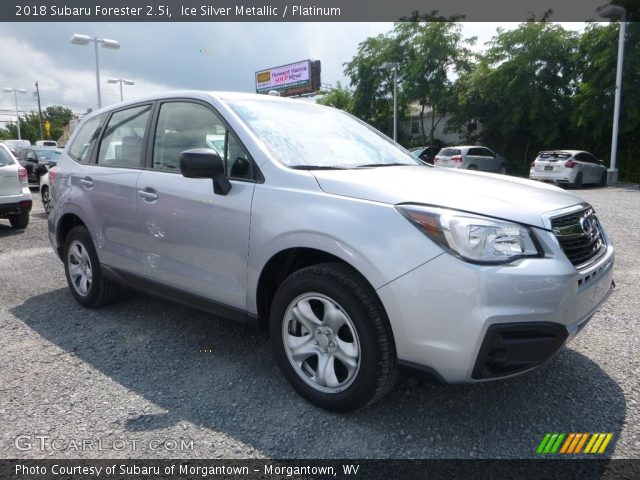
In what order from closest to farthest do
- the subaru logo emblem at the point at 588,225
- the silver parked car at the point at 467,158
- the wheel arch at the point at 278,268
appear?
the subaru logo emblem at the point at 588,225
the wheel arch at the point at 278,268
the silver parked car at the point at 467,158

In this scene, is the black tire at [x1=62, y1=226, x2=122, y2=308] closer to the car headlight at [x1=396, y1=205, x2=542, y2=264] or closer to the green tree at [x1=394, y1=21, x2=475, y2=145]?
the car headlight at [x1=396, y1=205, x2=542, y2=264]

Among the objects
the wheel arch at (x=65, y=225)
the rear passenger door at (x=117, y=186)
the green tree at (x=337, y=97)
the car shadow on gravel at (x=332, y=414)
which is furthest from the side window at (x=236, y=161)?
the green tree at (x=337, y=97)

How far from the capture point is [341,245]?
7.82ft

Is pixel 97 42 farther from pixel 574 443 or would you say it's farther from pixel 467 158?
pixel 574 443

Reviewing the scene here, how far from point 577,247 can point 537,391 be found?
0.90 m

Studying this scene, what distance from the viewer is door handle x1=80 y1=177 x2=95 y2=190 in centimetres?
401

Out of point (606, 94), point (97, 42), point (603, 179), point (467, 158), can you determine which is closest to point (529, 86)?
point (606, 94)

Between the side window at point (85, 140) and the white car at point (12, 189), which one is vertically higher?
the side window at point (85, 140)

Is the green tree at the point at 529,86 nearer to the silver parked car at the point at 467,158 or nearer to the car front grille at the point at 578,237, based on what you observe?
the silver parked car at the point at 467,158

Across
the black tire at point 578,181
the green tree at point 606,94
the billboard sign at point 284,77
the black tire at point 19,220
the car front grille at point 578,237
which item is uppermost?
the billboard sign at point 284,77

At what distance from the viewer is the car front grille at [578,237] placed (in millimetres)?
2357

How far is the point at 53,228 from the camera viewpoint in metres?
4.51

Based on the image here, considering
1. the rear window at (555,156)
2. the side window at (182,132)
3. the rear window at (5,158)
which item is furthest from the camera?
the rear window at (555,156)

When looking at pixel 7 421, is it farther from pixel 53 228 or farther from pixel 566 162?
pixel 566 162
